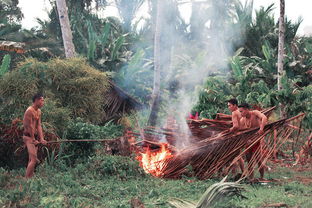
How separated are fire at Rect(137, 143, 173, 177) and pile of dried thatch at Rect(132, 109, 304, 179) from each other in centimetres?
13

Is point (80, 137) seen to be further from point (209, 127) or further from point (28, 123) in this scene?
point (209, 127)

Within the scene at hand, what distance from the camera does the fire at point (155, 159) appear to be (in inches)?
343

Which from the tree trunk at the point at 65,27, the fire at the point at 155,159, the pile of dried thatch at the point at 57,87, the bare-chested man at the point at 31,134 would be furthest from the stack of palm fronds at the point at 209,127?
the tree trunk at the point at 65,27

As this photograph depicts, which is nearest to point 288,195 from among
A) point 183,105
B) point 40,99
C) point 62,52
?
point 40,99

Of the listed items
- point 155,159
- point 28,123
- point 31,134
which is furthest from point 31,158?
point 155,159

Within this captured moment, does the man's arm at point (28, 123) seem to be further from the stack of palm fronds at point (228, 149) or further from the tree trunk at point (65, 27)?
the tree trunk at point (65, 27)

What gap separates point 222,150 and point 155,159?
1.62 meters

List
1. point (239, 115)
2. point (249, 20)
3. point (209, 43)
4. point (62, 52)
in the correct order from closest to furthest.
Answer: point (239, 115), point (62, 52), point (249, 20), point (209, 43)

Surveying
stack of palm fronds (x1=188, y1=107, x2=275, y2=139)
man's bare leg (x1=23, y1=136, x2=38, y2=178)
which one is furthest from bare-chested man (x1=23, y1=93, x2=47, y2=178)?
stack of palm fronds (x1=188, y1=107, x2=275, y2=139)

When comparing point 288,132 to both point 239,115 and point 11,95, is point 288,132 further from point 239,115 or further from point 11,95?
point 11,95

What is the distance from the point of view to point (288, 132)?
25.6 feet

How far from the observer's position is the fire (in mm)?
8703

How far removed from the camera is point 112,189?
6.91 m

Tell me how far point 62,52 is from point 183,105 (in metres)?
6.67
